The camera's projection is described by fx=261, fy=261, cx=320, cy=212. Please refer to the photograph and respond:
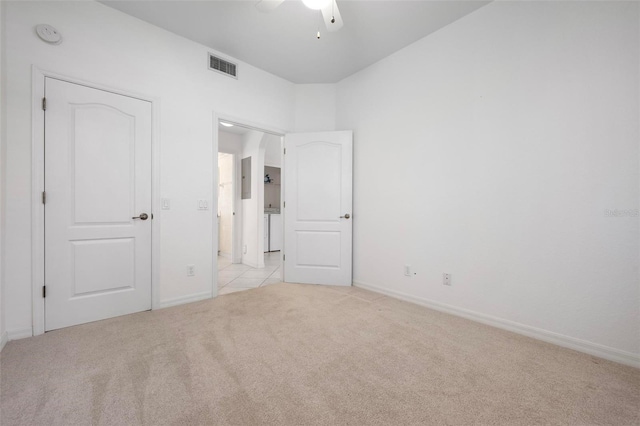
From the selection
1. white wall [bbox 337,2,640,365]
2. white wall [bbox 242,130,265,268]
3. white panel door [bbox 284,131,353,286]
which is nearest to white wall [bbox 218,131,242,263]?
white wall [bbox 242,130,265,268]

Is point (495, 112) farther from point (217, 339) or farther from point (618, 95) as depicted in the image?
point (217, 339)

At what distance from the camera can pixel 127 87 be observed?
7.97 feet

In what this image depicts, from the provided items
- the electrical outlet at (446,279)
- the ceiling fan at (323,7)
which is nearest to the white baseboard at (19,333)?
the ceiling fan at (323,7)

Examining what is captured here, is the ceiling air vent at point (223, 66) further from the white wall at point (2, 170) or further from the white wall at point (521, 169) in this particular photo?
the white wall at point (521, 169)

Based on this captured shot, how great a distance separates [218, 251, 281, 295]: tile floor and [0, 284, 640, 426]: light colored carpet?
1.14m

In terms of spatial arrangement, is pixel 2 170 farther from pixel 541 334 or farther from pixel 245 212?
pixel 541 334

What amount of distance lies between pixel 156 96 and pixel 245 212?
107 inches

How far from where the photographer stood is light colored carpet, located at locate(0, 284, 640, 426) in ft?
4.15

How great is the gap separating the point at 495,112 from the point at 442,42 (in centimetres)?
96

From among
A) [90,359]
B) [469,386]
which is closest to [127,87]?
[90,359]

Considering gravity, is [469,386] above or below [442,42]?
below

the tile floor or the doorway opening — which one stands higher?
the doorway opening

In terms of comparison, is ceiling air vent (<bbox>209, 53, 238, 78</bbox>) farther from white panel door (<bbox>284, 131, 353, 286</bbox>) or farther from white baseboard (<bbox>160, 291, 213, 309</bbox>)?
white baseboard (<bbox>160, 291, 213, 309</bbox>)

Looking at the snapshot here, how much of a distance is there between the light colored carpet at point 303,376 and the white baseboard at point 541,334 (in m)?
0.07
